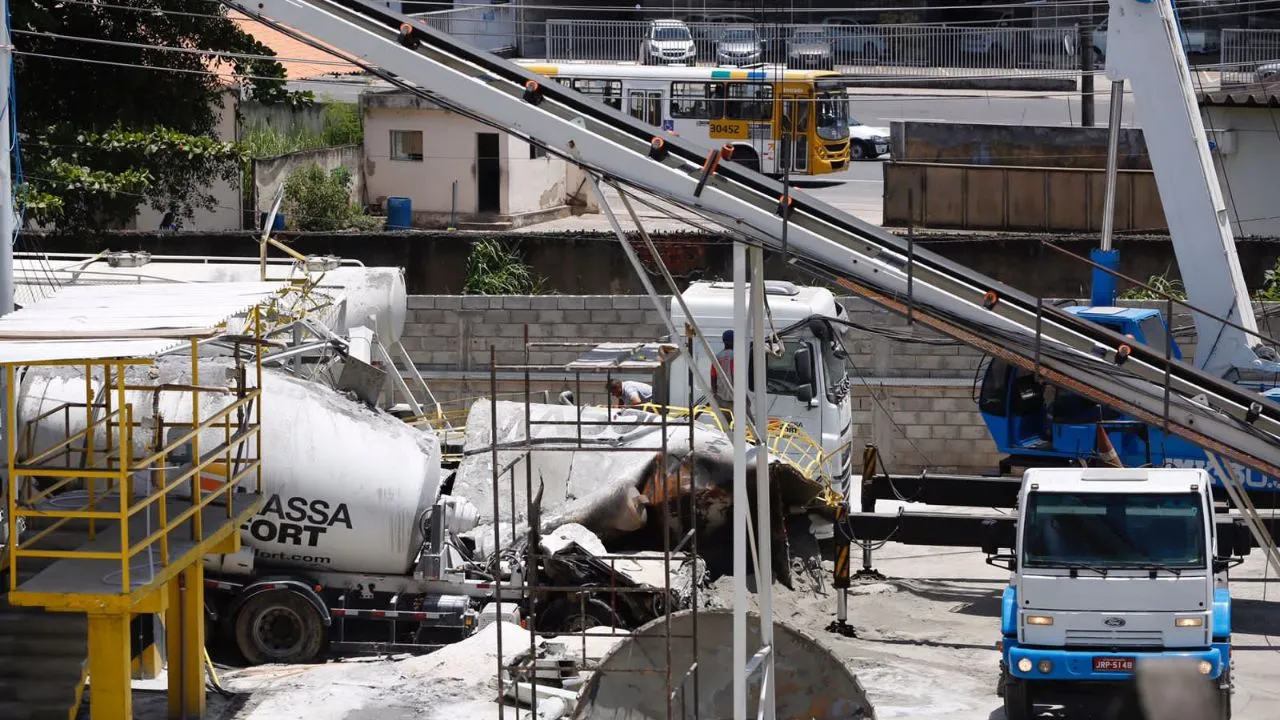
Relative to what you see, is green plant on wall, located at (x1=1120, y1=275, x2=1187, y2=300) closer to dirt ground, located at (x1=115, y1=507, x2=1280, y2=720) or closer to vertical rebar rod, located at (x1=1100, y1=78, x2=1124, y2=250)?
vertical rebar rod, located at (x1=1100, y1=78, x2=1124, y2=250)

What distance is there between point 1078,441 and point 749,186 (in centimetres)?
907

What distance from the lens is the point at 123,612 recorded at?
11984mm

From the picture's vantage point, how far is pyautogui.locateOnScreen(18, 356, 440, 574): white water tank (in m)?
15.9

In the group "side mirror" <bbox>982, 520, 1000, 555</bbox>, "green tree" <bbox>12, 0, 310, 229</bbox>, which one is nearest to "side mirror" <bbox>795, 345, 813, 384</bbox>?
→ "side mirror" <bbox>982, 520, 1000, 555</bbox>

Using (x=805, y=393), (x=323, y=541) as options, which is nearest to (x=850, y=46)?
(x=805, y=393)

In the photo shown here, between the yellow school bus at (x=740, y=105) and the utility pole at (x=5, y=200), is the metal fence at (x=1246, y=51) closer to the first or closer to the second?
the yellow school bus at (x=740, y=105)

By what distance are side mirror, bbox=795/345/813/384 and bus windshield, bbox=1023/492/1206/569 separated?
5.12 meters

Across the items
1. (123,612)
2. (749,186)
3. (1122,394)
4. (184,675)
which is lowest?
(184,675)

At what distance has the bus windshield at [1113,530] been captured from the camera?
14.1m

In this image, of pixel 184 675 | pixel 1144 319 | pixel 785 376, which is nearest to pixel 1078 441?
pixel 1144 319

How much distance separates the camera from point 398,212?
38.2 m

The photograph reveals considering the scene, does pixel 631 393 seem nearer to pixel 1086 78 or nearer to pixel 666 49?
pixel 1086 78

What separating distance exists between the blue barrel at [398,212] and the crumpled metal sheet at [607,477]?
2066 centimetres

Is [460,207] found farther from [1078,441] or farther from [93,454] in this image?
[93,454]
